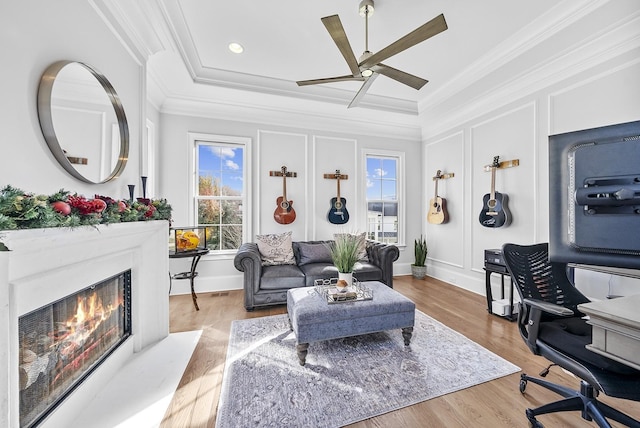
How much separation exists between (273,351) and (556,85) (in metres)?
3.98

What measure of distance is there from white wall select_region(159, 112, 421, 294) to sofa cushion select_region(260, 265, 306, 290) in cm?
99

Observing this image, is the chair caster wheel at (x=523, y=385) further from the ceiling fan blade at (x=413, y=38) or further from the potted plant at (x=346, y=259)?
the ceiling fan blade at (x=413, y=38)

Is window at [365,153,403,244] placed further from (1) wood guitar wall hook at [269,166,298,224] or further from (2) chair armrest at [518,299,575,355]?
(2) chair armrest at [518,299,575,355]

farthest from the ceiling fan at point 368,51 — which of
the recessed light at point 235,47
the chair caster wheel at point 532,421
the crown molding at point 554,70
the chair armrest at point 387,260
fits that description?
the chair caster wheel at point 532,421

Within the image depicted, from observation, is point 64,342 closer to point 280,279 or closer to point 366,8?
point 280,279

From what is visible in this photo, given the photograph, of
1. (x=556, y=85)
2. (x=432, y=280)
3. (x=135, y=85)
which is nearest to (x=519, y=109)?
(x=556, y=85)

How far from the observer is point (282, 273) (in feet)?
10.3

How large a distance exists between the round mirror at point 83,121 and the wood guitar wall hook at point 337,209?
115 inches

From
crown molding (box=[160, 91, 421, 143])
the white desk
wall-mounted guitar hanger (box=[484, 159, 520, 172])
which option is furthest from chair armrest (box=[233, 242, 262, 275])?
wall-mounted guitar hanger (box=[484, 159, 520, 172])

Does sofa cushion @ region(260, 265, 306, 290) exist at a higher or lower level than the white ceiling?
lower

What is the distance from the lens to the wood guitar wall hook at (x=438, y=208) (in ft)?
13.7

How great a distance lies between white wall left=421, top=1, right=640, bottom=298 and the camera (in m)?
2.23

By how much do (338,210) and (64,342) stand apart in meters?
3.47

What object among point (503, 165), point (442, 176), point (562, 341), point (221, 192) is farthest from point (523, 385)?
point (221, 192)
